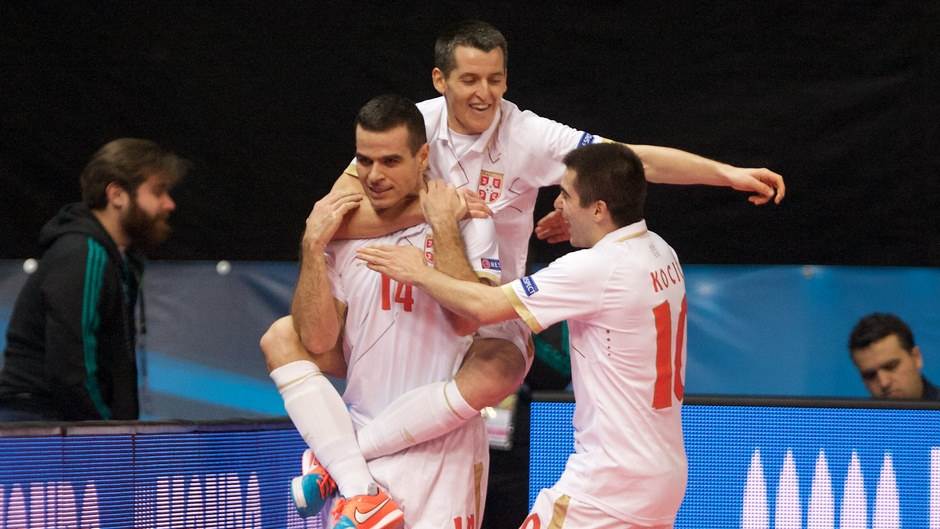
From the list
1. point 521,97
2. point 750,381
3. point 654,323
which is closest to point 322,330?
point 654,323

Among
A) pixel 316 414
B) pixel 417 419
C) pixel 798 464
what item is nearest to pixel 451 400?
pixel 417 419

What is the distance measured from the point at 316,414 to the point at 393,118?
39.0 inches

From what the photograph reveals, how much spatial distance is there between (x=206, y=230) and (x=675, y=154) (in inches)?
125

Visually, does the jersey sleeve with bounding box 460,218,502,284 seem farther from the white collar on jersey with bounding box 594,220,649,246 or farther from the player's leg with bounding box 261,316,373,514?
the player's leg with bounding box 261,316,373,514

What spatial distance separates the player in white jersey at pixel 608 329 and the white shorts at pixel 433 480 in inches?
11.4

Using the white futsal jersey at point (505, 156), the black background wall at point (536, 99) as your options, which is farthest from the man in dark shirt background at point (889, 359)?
the white futsal jersey at point (505, 156)

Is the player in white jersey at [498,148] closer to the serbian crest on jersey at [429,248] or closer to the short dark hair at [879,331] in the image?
the serbian crest on jersey at [429,248]

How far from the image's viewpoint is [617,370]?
4.04 metres

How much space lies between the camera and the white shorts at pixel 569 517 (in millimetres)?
4012

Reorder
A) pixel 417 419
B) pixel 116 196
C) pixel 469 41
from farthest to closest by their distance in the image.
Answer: pixel 116 196 < pixel 469 41 < pixel 417 419

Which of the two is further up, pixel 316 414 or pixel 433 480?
pixel 316 414

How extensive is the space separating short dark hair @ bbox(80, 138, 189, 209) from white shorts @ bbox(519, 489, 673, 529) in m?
2.54

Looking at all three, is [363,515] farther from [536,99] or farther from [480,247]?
[536,99]

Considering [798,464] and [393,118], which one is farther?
[798,464]
